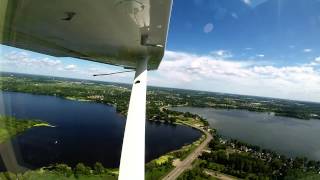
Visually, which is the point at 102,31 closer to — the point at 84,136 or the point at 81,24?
the point at 81,24

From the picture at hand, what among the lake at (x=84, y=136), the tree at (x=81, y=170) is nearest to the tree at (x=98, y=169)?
the tree at (x=81, y=170)

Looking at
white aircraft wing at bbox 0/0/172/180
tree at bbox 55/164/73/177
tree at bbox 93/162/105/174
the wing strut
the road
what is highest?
white aircraft wing at bbox 0/0/172/180

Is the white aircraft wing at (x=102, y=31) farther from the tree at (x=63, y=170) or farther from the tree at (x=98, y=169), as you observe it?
the tree at (x=98, y=169)

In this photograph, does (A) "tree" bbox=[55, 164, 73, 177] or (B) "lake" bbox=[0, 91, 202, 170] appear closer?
(A) "tree" bbox=[55, 164, 73, 177]

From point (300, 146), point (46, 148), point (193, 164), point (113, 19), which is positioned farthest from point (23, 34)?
point (300, 146)

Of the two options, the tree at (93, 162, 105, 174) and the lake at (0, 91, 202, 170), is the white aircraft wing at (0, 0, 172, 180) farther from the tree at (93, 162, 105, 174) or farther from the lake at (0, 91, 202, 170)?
the tree at (93, 162, 105, 174)

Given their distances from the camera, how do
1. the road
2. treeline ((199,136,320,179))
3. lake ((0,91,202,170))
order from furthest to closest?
treeline ((199,136,320,179)) → the road → lake ((0,91,202,170))

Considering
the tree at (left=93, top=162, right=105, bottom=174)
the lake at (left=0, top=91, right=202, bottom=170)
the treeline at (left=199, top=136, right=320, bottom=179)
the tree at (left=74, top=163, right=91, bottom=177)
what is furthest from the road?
the tree at (left=74, top=163, right=91, bottom=177)

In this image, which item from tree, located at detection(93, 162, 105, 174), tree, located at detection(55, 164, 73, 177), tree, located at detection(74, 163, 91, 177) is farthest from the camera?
tree, located at detection(93, 162, 105, 174)
